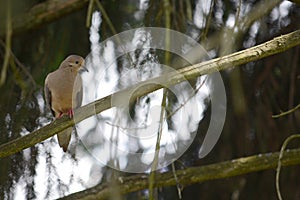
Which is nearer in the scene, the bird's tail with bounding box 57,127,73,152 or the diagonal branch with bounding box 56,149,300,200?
the diagonal branch with bounding box 56,149,300,200

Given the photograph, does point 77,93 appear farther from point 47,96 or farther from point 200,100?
point 200,100

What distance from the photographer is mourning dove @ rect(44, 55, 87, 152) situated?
2838 mm

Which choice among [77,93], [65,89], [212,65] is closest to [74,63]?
[77,93]

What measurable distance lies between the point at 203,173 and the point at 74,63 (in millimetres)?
836

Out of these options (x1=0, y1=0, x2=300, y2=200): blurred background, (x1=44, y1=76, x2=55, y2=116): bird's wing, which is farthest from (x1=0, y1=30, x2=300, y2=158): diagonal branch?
(x1=44, y1=76, x2=55, y2=116): bird's wing

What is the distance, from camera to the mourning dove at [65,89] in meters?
2.84

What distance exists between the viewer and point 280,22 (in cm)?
265

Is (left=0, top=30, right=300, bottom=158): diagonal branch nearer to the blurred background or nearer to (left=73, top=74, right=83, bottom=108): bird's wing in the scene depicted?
the blurred background

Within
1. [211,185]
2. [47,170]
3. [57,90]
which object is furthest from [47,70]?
[211,185]

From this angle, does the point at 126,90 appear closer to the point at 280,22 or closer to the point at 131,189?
the point at 131,189

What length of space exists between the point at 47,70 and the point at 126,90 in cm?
90

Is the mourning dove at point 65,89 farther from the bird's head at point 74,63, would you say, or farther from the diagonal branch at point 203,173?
the diagonal branch at point 203,173

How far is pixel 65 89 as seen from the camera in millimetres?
3291

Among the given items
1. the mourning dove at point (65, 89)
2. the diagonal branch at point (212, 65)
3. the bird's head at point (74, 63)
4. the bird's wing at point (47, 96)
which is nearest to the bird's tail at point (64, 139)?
the mourning dove at point (65, 89)
